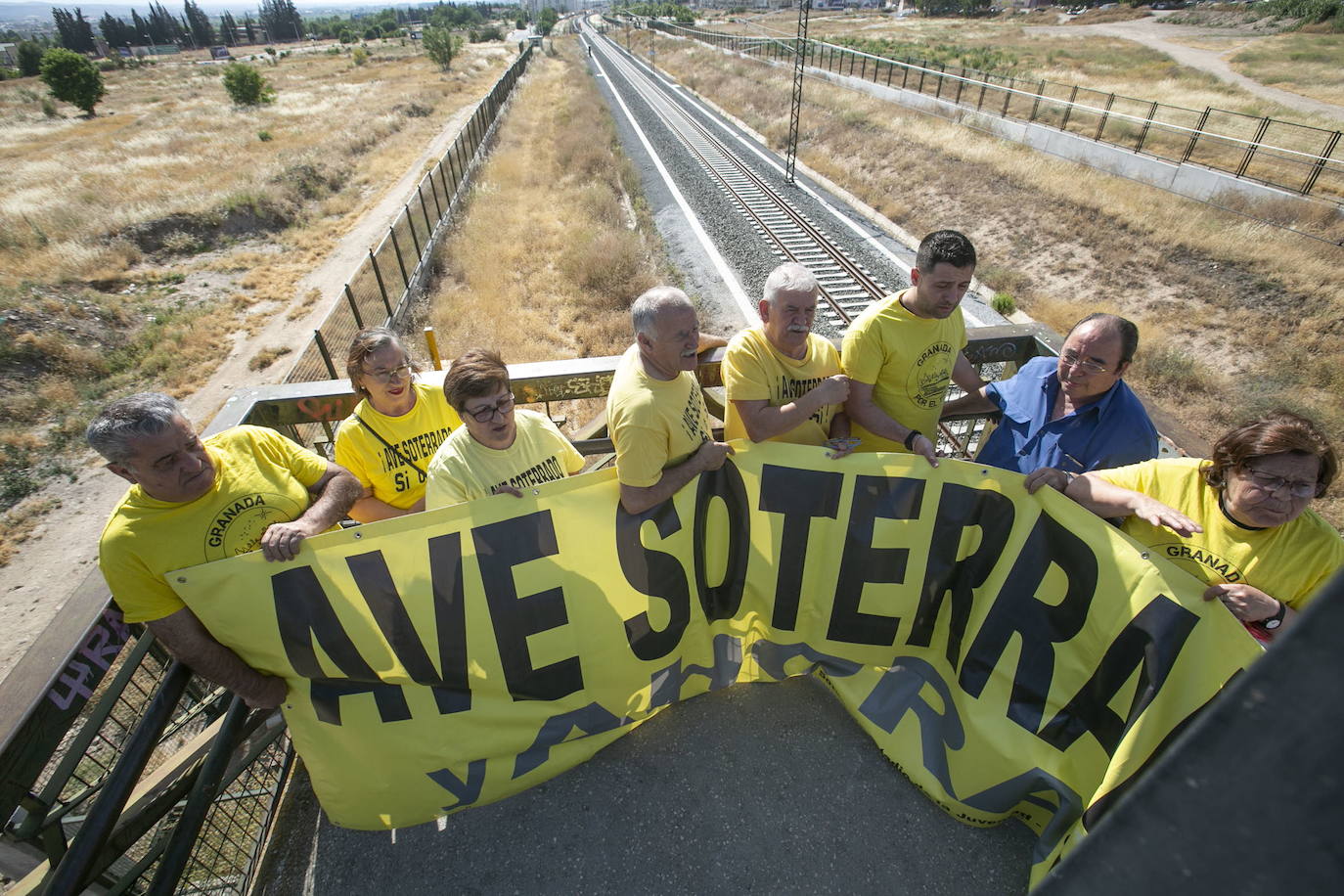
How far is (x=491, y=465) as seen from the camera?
315 cm

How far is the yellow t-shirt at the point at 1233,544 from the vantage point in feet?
8.06

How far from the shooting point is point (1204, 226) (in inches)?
616

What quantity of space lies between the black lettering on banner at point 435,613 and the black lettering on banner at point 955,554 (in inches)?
91.9

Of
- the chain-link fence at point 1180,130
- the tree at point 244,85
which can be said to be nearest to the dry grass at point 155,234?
the tree at point 244,85

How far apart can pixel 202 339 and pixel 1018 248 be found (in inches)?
804

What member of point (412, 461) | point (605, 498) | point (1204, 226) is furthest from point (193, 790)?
point (1204, 226)

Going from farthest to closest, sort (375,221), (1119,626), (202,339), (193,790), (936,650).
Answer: (375,221), (202,339), (936,650), (1119,626), (193,790)

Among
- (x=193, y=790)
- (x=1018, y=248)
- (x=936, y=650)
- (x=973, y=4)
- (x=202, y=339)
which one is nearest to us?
(x=193, y=790)

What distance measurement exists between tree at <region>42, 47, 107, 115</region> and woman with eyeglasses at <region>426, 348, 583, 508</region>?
215ft

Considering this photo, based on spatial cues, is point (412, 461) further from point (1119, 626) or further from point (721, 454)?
point (1119, 626)

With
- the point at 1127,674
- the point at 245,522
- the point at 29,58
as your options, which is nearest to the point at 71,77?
the point at 29,58

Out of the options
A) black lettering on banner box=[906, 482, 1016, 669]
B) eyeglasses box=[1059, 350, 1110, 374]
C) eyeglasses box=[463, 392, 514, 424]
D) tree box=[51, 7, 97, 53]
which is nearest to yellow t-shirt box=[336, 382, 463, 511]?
eyeglasses box=[463, 392, 514, 424]

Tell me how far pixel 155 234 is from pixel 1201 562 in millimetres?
→ 27318

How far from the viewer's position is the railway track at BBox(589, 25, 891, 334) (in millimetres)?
13281
